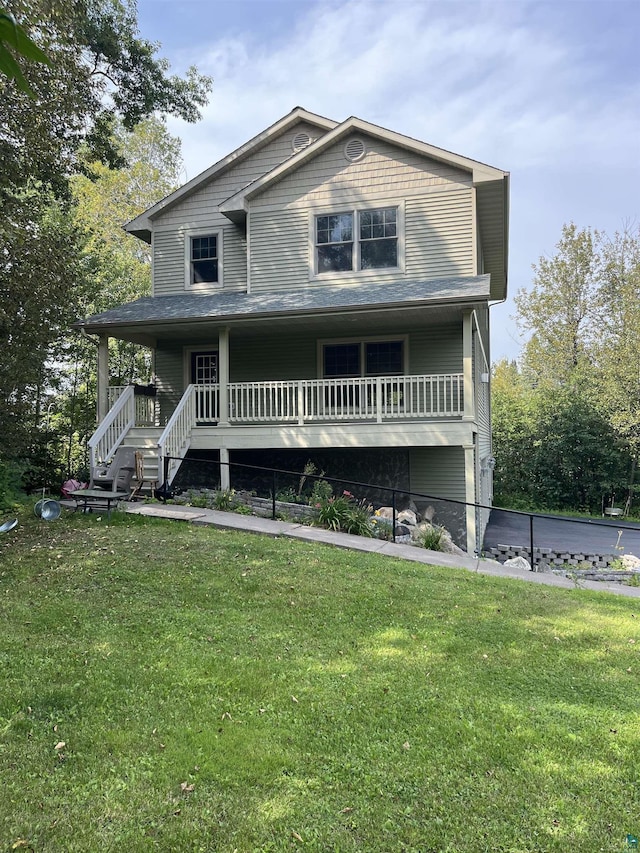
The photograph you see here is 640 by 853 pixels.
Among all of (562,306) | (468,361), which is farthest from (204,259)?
(562,306)

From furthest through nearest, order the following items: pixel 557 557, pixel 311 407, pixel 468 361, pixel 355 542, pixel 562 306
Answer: pixel 562 306, pixel 311 407, pixel 557 557, pixel 468 361, pixel 355 542

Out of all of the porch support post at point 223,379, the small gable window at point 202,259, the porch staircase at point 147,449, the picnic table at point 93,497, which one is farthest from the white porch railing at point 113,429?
the small gable window at point 202,259

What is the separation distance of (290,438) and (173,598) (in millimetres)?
6721

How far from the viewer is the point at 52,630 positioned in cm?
486

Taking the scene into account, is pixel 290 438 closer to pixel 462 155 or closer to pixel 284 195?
pixel 284 195

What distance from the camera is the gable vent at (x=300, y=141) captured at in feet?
47.7

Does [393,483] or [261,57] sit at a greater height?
[261,57]

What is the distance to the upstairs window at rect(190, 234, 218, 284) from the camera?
15031 mm

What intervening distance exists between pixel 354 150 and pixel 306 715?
12.9m

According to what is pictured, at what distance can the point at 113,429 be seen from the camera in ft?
40.9

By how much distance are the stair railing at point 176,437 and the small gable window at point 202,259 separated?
3.88 m

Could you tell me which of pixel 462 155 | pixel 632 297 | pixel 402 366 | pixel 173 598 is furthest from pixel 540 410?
pixel 173 598

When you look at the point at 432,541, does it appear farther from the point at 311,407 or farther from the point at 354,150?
the point at 354,150

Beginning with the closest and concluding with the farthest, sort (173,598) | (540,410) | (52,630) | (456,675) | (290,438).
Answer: (456,675) → (52,630) → (173,598) → (290,438) → (540,410)
